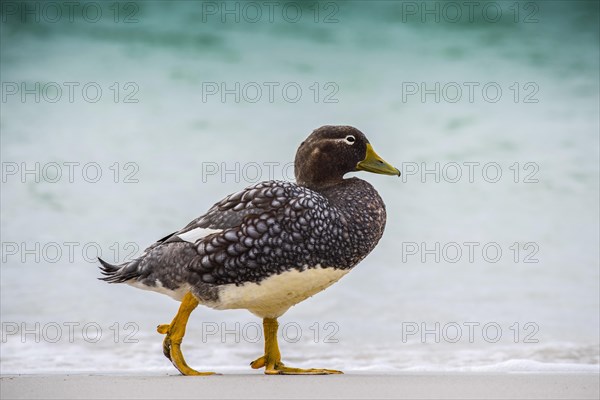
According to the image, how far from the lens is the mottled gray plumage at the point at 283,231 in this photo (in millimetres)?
5273

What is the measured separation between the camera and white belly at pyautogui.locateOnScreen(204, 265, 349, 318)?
530 cm

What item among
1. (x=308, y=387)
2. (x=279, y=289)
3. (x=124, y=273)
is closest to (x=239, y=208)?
(x=279, y=289)

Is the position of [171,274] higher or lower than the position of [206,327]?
higher

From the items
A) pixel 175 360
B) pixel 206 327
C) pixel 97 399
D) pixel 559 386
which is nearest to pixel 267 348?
pixel 175 360

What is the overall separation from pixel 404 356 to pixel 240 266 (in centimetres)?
277

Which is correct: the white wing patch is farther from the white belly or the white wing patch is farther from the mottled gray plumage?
the white belly

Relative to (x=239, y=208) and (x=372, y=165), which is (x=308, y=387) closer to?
(x=239, y=208)

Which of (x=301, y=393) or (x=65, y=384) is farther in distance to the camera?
(x=65, y=384)

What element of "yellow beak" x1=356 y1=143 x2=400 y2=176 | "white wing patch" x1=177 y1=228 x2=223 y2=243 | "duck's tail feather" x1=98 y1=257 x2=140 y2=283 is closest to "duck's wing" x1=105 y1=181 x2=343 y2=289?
"white wing patch" x1=177 y1=228 x2=223 y2=243

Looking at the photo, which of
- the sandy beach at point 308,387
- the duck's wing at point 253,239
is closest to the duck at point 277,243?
the duck's wing at point 253,239

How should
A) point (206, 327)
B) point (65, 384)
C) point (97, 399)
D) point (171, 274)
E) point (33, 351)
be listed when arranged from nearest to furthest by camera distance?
1. point (97, 399)
2. point (65, 384)
3. point (171, 274)
4. point (33, 351)
5. point (206, 327)

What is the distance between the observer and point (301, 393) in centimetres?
475

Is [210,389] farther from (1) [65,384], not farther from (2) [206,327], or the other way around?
(2) [206,327]

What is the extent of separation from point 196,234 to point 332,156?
3.02 ft
